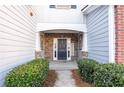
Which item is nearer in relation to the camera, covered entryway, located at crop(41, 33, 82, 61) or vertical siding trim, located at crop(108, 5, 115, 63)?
vertical siding trim, located at crop(108, 5, 115, 63)

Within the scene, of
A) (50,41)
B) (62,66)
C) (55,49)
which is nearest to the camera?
(62,66)

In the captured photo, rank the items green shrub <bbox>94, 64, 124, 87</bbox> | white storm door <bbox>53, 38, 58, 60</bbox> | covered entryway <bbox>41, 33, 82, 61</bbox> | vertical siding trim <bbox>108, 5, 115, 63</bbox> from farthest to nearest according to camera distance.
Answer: white storm door <bbox>53, 38, 58, 60</bbox> < covered entryway <bbox>41, 33, 82, 61</bbox> < vertical siding trim <bbox>108, 5, 115, 63</bbox> < green shrub <bbox>94, 64, 124, 87</bbox>

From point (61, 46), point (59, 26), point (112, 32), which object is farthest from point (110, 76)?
point (61, 46)

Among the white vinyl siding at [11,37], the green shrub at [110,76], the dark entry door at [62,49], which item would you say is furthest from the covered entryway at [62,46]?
the green shrub at [110,76]

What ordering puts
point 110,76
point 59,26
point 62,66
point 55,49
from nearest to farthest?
point 110,76, point 62,66, point 59,26, point 55,49

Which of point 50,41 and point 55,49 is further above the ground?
point 50,41

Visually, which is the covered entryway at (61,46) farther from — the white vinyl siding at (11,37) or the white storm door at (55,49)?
the white vinyl siding at (11,37)

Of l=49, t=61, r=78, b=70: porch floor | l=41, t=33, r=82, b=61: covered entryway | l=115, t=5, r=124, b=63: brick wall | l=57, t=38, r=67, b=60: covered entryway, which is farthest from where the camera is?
l=57, t=38, r=67, b=60: covered entryway

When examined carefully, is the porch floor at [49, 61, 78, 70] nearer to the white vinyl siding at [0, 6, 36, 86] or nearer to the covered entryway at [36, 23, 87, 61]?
the covered entryway at [36, 23, 87, 61]

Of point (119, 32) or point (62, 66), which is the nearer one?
point (119, 32)

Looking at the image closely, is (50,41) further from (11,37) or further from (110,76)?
(110,76)

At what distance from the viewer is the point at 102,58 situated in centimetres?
1015

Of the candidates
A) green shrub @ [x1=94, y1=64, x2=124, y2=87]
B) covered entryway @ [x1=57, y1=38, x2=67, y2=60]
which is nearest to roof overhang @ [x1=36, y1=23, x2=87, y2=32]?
covered entryway @ [x1=57, y1=38, x2=67, y2=60]

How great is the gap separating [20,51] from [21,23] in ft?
3.47
